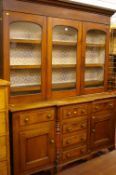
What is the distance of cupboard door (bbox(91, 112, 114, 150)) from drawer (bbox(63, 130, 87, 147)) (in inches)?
5.6

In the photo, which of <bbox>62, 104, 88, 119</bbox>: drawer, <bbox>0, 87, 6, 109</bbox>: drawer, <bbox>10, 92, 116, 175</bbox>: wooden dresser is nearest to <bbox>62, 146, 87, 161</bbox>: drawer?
<bbox>10, 92, 116, 175</bbox>: wooden dresser

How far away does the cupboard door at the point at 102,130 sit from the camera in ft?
8.97

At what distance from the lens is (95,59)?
2939mm

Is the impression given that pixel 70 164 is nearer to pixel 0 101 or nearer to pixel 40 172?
pixel 40 172

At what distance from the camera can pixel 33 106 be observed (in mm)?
2203

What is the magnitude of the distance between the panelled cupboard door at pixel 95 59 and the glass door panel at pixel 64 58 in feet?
0.43

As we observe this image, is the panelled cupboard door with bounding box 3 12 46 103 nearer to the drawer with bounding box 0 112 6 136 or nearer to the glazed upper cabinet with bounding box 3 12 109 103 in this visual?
the glazed upper cabinet with bounding box 3 12 109 103

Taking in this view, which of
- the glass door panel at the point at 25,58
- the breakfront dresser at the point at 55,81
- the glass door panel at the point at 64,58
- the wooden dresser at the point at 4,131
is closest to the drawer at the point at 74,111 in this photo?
the breakfront dresser at the point at 55,81

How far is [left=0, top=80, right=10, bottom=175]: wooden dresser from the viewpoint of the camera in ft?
6.14

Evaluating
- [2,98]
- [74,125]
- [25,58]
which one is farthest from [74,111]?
[2,98]

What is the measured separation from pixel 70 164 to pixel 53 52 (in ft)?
4.65

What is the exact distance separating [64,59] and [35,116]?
0.88m

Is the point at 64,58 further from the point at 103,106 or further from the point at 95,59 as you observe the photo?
the point at 103,106

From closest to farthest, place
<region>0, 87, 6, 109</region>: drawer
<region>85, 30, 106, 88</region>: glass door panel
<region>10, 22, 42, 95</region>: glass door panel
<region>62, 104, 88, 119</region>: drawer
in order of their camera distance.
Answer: <region>0, 87, 6, 109</region>: drawer
<region>10, 22, 42, 95</region>: glass door panel
<region>62, 104, 88, 119</region>: drawer
<region>85, 30, 106, 88</region>: glass door panel
